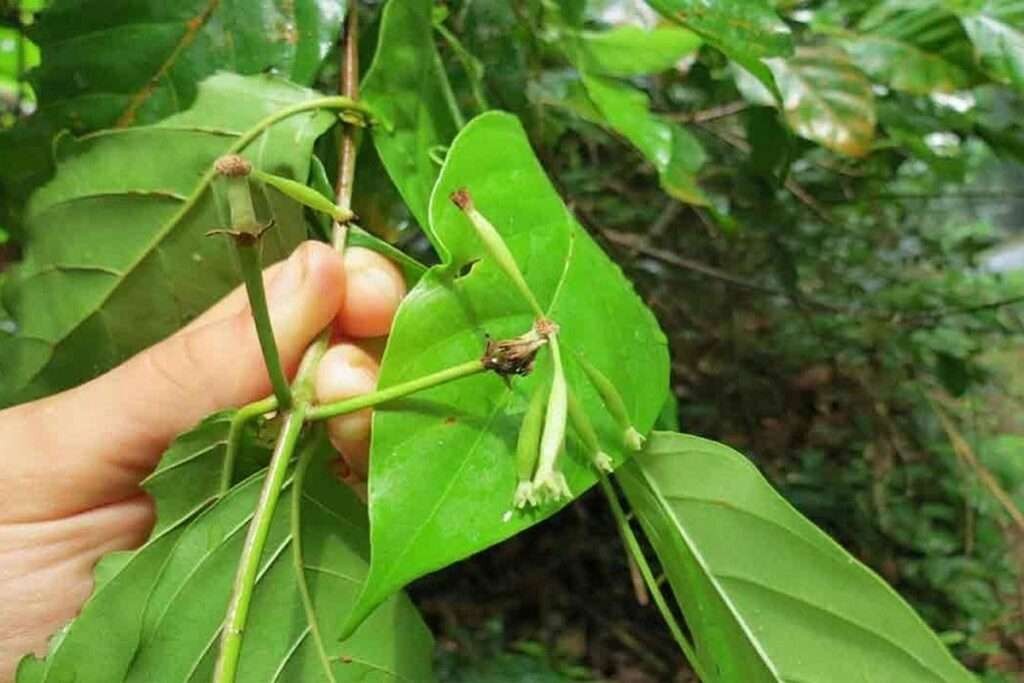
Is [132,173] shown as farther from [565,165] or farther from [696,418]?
[696,418]

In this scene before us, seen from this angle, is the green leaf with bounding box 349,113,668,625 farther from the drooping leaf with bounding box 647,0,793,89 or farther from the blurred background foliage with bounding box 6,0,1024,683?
the blurred background foliage with bounding box 6,0,1024,683

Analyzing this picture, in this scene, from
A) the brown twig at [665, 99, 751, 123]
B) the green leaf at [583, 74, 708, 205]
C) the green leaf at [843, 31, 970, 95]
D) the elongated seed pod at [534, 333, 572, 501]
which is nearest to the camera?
the elongated seed pod at [534, 333, 572, 501]

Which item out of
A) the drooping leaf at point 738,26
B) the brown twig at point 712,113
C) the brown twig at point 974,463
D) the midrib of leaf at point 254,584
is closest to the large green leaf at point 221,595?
the midrib of leaf at point 254,584

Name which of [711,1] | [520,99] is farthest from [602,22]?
[711,1]

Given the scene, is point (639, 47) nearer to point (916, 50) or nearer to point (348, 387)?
point (916, 50)

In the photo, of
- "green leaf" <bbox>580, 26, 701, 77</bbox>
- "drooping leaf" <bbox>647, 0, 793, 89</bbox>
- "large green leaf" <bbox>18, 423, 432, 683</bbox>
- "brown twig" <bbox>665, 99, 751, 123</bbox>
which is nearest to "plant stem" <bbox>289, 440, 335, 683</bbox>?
"large green leaf" <bbox>18, 423, 432, 683</bbox>

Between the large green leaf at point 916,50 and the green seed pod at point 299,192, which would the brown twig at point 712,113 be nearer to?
the large green leaf at point 916,50
